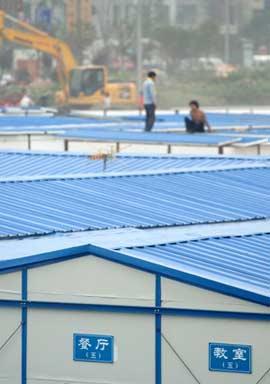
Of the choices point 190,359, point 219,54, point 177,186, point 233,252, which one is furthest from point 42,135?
point 219,54

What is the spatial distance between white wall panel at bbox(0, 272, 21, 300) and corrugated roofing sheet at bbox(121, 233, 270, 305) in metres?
1.09

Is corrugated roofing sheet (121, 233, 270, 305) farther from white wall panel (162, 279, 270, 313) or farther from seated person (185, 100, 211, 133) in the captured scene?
seated person (185, 100, 211, 133)

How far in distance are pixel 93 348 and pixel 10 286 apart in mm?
1068

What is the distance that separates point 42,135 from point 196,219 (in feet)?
56.8

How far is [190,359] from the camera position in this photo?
15.2 metres

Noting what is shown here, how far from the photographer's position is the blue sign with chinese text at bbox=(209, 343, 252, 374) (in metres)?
15.1

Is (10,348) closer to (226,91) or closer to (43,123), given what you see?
(43,123)

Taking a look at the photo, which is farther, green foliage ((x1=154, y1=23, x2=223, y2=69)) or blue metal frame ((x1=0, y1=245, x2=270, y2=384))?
green foliage ((x1=154, y1=23, x2=223, y2=69))

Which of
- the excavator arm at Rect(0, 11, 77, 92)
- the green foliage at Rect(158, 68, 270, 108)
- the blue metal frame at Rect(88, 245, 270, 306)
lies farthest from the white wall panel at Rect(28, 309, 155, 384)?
the green foliage at Rect(158, 68, 270, 108)

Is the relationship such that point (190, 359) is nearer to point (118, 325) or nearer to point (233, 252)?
point (118, 325)

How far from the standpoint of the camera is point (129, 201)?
867 inches

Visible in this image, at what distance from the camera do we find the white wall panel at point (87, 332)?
1549 cm

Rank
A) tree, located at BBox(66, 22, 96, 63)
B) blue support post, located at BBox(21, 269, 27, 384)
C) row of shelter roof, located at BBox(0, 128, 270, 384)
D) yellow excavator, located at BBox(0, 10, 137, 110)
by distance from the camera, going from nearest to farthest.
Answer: row of shelter roof, located at BBox(0, 128, 270, 384) < blue support post, located at BBox(21, 269, 27, 384) < yellow excavator, located at BBox(0, 10, 137, 110) < tree, located at BBox(66, 22, 96, 63)

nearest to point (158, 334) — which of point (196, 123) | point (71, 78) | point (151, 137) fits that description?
point (151, 137)
